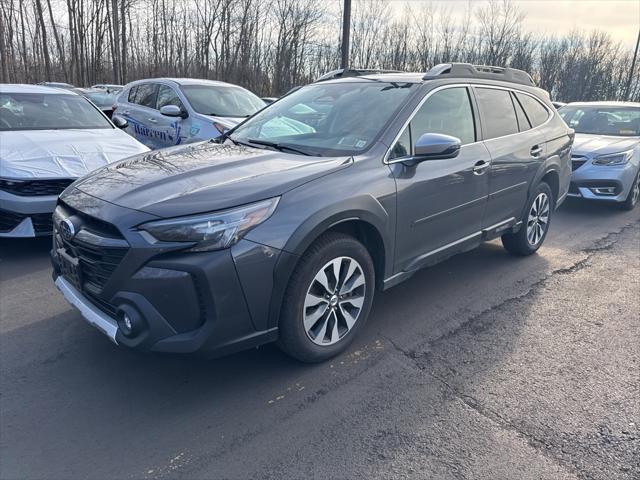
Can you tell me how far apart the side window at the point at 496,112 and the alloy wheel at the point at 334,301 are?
1996 millimetres

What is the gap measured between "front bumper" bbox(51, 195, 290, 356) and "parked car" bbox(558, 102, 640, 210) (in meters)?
6.51

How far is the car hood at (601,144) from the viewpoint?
7.59m

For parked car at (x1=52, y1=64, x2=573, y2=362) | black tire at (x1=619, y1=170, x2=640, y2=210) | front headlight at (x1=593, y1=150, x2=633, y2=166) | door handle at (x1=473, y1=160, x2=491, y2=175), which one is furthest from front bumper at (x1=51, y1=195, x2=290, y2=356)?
black tire at (x1=619, y1=170, x2=640, y2=210)

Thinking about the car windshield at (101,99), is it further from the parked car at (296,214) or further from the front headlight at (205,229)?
the front headlight at (205,229)

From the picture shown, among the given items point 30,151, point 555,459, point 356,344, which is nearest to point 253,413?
point 356,344

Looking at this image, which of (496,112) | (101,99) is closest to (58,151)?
(496,112)

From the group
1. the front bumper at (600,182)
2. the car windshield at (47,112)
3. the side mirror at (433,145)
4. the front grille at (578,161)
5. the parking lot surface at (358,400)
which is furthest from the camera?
the front grille at (578,161)

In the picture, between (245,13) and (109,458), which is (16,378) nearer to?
(109,458)

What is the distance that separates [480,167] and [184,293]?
2.73 metres

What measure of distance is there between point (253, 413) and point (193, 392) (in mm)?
414

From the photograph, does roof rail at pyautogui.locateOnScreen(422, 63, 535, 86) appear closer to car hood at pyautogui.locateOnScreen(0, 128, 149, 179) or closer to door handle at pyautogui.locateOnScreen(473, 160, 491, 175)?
door handle at pyautogui.locateOnScreen(473, 160, 491, 175)

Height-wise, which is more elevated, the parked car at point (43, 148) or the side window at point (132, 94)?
the side window at point (132, 94)

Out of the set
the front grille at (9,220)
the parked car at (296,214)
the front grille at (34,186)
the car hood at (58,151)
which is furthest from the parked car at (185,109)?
the parked car at (296,214)

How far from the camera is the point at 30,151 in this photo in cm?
510
